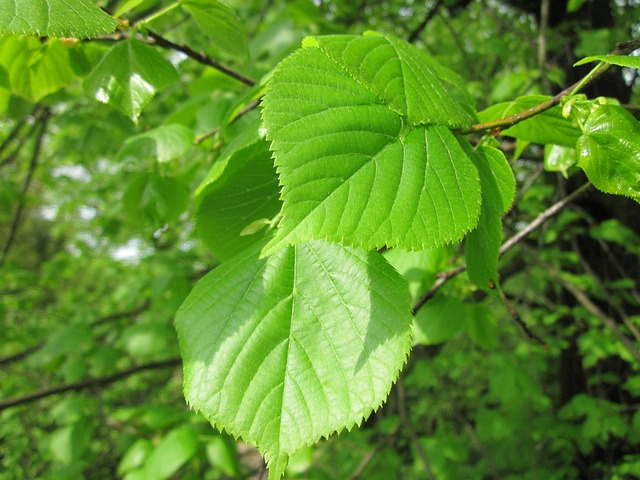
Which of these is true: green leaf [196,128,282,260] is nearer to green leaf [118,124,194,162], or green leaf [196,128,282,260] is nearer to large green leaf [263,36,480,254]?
large green leaf [263,36,480,254]

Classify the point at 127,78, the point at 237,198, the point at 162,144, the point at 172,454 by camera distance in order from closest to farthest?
the point at 237,198
the point at 127,78
the point at 162,144
the point at 172,454

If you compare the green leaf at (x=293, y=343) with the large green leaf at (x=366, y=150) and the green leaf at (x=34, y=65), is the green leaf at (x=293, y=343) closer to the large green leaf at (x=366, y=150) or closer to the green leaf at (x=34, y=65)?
the large green leaf at (x=366, y=150)

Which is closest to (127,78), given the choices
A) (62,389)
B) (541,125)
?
(541,125)

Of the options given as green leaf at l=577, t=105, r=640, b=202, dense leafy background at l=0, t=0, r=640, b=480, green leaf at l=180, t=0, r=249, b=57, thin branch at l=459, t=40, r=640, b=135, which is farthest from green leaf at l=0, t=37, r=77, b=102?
green leaf at l=577, t=105, r=640, b=202

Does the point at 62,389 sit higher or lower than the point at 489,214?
lower

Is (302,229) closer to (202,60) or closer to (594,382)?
(202,60)

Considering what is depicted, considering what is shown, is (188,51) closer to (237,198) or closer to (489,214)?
(237,198)

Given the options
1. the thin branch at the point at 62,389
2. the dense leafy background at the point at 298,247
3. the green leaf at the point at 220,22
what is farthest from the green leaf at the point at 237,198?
the thin branch at the point at 62,389
